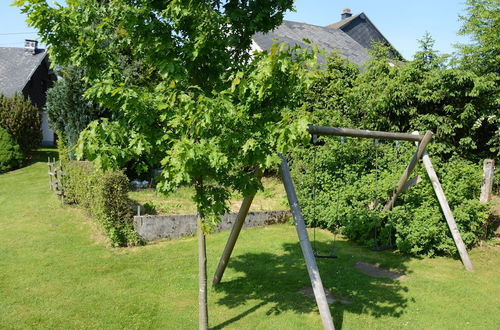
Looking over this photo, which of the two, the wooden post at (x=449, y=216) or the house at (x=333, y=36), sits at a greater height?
the house at (x=333, y=36)

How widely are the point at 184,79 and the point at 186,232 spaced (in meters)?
6.57

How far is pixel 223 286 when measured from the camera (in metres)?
7.89

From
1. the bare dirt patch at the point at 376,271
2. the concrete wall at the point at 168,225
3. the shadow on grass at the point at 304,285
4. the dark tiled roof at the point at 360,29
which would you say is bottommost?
the bare dirt patch at the point at 376,271

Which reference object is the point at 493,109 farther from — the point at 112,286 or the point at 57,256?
the point at 57,256

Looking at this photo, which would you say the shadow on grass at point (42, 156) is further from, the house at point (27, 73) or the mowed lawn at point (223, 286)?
the mowed lawn at point (223, 286)

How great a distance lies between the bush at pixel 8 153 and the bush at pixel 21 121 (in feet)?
1.30

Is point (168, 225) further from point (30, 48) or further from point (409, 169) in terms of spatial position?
point (30, 48)

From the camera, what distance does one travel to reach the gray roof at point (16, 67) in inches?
1102

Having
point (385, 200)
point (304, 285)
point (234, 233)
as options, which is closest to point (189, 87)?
point (234, 233)

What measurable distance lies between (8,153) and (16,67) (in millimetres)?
12107

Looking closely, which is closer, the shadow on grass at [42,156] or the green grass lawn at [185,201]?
the green grass lawn at [185,201]

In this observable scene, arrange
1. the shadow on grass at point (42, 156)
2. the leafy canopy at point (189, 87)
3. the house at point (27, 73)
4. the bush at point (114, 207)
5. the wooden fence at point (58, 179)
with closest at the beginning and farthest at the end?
1. the leafy canopy at point (189, 87)
2. the bush at point (114, 207)
3. the wooden fence at point (58, 179)
4. the shadow on grass at point (42, 156)
5. the house at point (27, 73)

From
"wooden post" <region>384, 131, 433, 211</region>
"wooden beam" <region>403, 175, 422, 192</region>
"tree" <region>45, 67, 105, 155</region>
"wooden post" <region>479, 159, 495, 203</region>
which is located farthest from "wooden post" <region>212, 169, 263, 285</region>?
"tree" <region>45, 67, 105, 155</region>

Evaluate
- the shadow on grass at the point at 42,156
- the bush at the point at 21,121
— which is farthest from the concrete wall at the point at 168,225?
the shadow on grass at the point at 42,156
